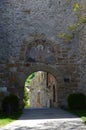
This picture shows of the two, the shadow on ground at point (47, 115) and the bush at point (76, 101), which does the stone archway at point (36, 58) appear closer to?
the bush at point (76, 101)

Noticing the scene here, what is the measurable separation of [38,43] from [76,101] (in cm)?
413

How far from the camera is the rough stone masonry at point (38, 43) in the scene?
58.7 ft

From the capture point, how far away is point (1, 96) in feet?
57.1

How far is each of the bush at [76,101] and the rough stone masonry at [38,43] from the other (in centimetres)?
63

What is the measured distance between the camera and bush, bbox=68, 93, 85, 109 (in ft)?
55.3

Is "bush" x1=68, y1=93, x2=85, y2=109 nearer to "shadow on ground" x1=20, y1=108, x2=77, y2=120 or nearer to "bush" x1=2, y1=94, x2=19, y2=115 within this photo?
"shadow on ground" x1=20, y1=108, x2=77, y2=120

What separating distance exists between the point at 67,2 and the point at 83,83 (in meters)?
4.90

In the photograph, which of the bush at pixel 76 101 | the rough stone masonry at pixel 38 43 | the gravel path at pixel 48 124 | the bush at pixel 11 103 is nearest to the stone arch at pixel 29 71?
the rough stone masonry at pixel 38 43

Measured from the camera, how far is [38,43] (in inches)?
725

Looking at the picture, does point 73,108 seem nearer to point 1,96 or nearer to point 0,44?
point 1,96

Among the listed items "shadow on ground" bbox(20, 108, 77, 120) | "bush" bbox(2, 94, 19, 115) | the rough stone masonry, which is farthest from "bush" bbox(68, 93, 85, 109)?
"bush" bbox(2, 94, 19, 115)

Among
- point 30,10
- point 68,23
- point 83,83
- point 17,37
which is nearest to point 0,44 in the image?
point 17,37

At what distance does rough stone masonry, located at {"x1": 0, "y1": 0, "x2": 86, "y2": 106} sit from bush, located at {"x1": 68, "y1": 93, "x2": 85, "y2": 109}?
2.06ft

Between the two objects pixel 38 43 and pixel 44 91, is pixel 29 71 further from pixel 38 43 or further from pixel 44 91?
pixel 44 91
